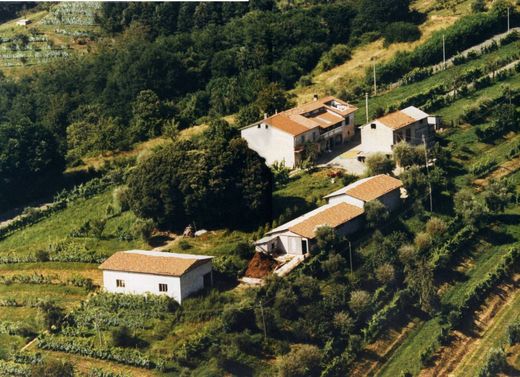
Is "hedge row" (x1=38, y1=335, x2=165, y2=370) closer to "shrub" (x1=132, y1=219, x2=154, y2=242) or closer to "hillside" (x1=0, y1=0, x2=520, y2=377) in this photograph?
"hillside" (x1=0, y1=0, x2=520, y2=377)

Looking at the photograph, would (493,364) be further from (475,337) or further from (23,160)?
(23,160)

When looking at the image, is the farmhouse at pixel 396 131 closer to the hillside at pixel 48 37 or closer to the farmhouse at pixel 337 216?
the farmhouse at pixel 337 216

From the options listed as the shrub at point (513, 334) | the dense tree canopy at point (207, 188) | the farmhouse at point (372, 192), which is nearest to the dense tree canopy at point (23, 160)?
the dense tree canopy at point (207, 188)

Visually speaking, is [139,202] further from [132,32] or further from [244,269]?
[132,32]

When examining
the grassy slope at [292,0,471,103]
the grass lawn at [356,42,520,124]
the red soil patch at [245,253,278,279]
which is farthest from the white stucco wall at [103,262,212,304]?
the grassy slope at [292,0,471,103]

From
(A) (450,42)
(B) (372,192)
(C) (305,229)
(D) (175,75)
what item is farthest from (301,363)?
(D) (175,75)
